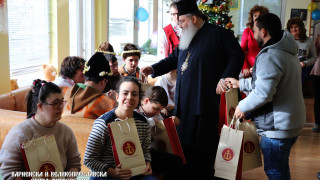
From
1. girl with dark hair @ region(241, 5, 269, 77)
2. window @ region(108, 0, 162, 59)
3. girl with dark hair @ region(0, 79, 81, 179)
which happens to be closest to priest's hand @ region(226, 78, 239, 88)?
girl with dark hair @ region(0, 79, 81, 179)

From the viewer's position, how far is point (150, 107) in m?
2.58

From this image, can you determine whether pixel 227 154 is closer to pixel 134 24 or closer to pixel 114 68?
pixel 114 68

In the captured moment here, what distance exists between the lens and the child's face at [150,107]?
2.57 m

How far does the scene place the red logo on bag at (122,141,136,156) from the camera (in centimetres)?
202

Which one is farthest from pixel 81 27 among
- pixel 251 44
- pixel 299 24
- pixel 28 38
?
pixel 299 24

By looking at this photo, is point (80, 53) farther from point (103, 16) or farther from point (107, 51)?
point (107, 51)

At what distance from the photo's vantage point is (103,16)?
6137mm

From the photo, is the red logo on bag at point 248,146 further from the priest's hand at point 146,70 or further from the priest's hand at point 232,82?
the priest's hand at point 146,70

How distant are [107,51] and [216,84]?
1723 mm

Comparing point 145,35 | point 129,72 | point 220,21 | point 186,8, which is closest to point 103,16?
point 145,35

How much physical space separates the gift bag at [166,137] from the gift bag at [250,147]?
45cm

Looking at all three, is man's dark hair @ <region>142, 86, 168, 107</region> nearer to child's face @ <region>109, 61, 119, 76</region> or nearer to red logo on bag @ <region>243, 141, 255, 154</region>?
red logo on bag @ <region>243, 141, 255, 154</region>

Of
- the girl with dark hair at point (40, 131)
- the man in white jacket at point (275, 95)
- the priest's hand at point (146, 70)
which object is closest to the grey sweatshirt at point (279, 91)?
the man in white jacket at point (275, 95)

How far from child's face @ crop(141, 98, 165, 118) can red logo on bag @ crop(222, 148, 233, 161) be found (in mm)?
546
